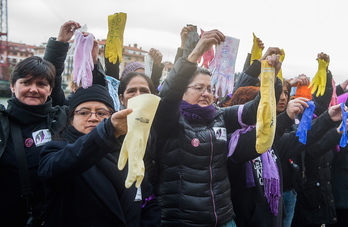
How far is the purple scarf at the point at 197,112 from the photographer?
2.27 metres

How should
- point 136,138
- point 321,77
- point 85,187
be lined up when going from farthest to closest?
point 321,77 → point 85,187 → point 136,138

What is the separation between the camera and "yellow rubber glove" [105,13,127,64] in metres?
2.48

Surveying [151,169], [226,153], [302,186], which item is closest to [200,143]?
[226,153]

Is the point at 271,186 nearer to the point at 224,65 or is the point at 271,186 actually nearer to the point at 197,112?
the point at 197,112

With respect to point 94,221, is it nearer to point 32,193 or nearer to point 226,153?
point 32,193

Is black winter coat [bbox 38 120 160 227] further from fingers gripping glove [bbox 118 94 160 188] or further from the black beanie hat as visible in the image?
the black beanie hat

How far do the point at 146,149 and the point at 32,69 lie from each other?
1.04m

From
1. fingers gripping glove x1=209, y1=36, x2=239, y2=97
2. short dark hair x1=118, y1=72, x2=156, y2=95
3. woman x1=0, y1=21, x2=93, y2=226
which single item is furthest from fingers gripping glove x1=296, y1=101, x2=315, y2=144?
woman x1=0, y1=21, x2=93, y2=226

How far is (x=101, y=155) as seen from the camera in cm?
138

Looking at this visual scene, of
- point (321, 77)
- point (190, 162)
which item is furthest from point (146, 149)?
point (321, 77)

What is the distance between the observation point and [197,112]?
2268 millimetres

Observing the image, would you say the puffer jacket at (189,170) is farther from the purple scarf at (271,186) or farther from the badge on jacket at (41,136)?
the badge on jacket at (41,136)

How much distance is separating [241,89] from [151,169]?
1.12 m

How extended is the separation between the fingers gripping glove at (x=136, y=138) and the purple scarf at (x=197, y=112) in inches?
36.8
